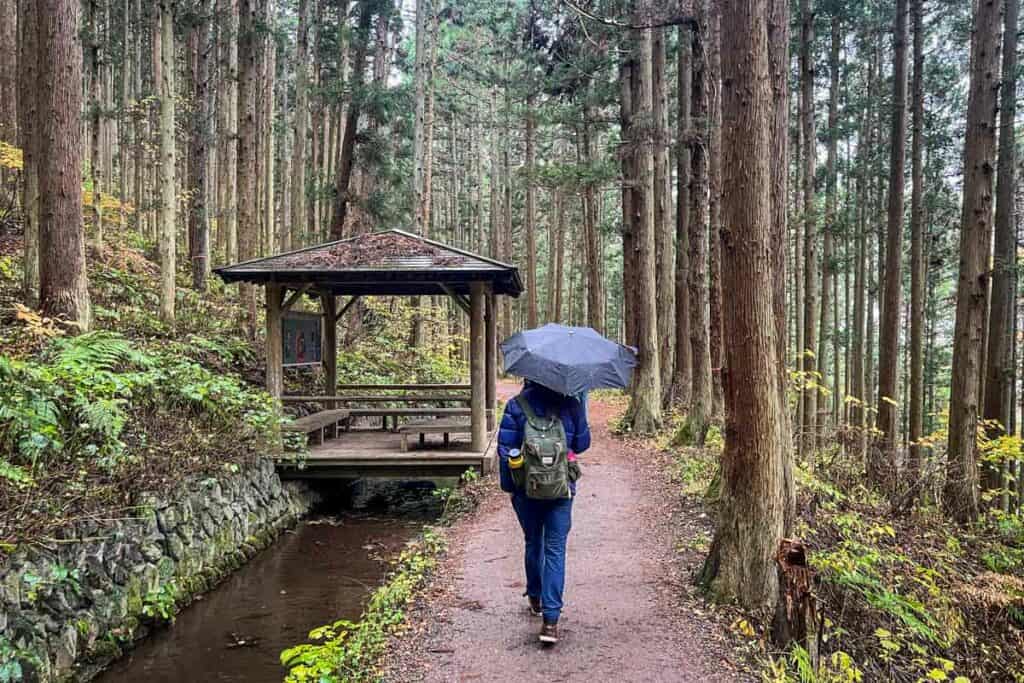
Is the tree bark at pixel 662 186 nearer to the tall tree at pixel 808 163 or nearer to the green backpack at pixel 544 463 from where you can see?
the tall tree at pixel 808 163

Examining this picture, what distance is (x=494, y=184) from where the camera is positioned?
100ft

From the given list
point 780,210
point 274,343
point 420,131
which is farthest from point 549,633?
point 420,131

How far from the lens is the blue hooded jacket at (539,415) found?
4.32m

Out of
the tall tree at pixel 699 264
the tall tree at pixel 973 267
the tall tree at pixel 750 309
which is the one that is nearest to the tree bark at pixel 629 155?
the tall tree at pixel 699 264

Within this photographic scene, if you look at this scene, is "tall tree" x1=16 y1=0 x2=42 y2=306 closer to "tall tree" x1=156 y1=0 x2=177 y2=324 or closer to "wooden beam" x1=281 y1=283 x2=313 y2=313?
"tall tree" x1=156 y1=0 x2=177 y2=324

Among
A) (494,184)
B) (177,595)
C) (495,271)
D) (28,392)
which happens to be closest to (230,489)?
(177,595)

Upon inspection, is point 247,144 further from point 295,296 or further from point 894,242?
point 894,242

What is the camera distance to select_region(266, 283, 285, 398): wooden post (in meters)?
10.6

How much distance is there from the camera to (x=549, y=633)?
4.35m

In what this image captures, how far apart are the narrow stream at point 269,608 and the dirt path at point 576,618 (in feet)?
4.54

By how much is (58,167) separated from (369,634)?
22.9 feet

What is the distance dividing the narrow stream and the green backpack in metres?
2.96

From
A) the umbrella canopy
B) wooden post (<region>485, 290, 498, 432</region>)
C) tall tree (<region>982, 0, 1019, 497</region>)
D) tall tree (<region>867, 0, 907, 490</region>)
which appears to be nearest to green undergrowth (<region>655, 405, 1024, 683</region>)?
the umbrella canopy

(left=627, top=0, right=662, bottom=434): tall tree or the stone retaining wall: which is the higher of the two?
(left=627, top=0, right=662, bottom=434): tall tree
